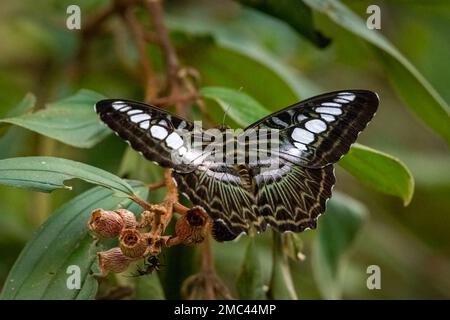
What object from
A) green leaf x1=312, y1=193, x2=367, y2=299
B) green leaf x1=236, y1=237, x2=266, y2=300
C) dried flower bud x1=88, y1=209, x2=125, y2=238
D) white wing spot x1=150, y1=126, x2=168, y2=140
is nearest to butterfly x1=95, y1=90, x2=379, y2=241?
white wing spot x1=150, y1=126, x2=168, y2=140

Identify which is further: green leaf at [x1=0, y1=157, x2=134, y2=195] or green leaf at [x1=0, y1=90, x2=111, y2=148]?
green leaf at [x1=0, y1=90, x2=111, y2=148]

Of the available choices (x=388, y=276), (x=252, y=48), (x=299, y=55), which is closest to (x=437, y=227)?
(x=388, y=276)

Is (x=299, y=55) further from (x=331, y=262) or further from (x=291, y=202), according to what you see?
(x=291, y=202)

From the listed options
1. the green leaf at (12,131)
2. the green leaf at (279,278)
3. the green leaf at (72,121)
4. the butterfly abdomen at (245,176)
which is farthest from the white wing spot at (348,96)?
the green leaf at (12,131)

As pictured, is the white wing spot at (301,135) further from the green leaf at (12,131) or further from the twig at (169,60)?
the green leaf at (12,131)

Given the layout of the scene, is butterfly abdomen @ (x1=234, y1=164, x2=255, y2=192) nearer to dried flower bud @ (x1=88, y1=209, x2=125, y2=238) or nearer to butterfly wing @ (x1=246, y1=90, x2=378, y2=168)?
butterfly wing @ (x1=246, y1=90, x2=378, y2=168)

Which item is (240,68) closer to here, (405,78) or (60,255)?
(405,78)

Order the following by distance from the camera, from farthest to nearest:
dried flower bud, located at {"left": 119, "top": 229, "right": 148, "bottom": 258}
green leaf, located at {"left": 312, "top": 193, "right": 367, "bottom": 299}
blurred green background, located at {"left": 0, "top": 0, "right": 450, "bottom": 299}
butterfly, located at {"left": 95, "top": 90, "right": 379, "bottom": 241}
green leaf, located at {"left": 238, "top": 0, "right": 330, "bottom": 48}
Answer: blurred green background, located at {"left": 0, "top": 0, "right": 450, "bottom": 299}
green leaf, located at {"left": 312, "top": 193, "right": 367, "bottom": 299}
green leaf, located at {"left": 238, "top": 0, "right": 330, "bottom": 48}
butterfly, located at {"left": 95, "top": 90, "right": 379, "bottom": 241}
dried flower bud, located at {"left": 119, "top": 229, "right": 148, "bottom": 258}
